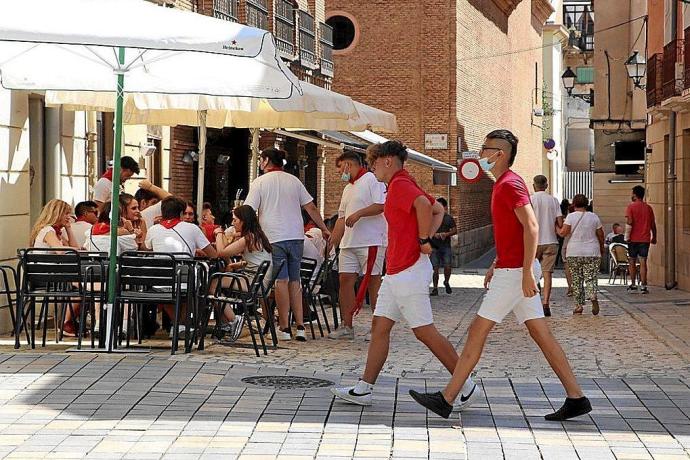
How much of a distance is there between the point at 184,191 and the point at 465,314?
5.59 meters

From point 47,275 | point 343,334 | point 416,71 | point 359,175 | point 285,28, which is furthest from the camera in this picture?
point 416,71

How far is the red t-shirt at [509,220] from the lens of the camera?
8.81 metres

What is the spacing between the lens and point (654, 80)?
1137 inches

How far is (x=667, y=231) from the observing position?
91.1 feet

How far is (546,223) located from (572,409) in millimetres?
10165

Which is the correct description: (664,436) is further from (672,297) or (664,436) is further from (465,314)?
(672,297)

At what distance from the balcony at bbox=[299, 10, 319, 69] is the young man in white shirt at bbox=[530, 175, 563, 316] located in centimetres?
1219

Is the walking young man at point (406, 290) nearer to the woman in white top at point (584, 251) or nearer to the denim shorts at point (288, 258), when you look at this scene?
the denim shorts at point (288, 258)

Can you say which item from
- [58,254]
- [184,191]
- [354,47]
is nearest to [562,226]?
[184,191]

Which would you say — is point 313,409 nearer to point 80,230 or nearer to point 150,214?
point 80,230

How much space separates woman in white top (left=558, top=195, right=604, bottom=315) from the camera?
19.1 meters

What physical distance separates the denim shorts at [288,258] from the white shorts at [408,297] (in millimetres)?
4140

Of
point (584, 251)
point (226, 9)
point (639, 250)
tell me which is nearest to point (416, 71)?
point (226, 9)

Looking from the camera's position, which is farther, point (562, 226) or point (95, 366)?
point (562, 226)
